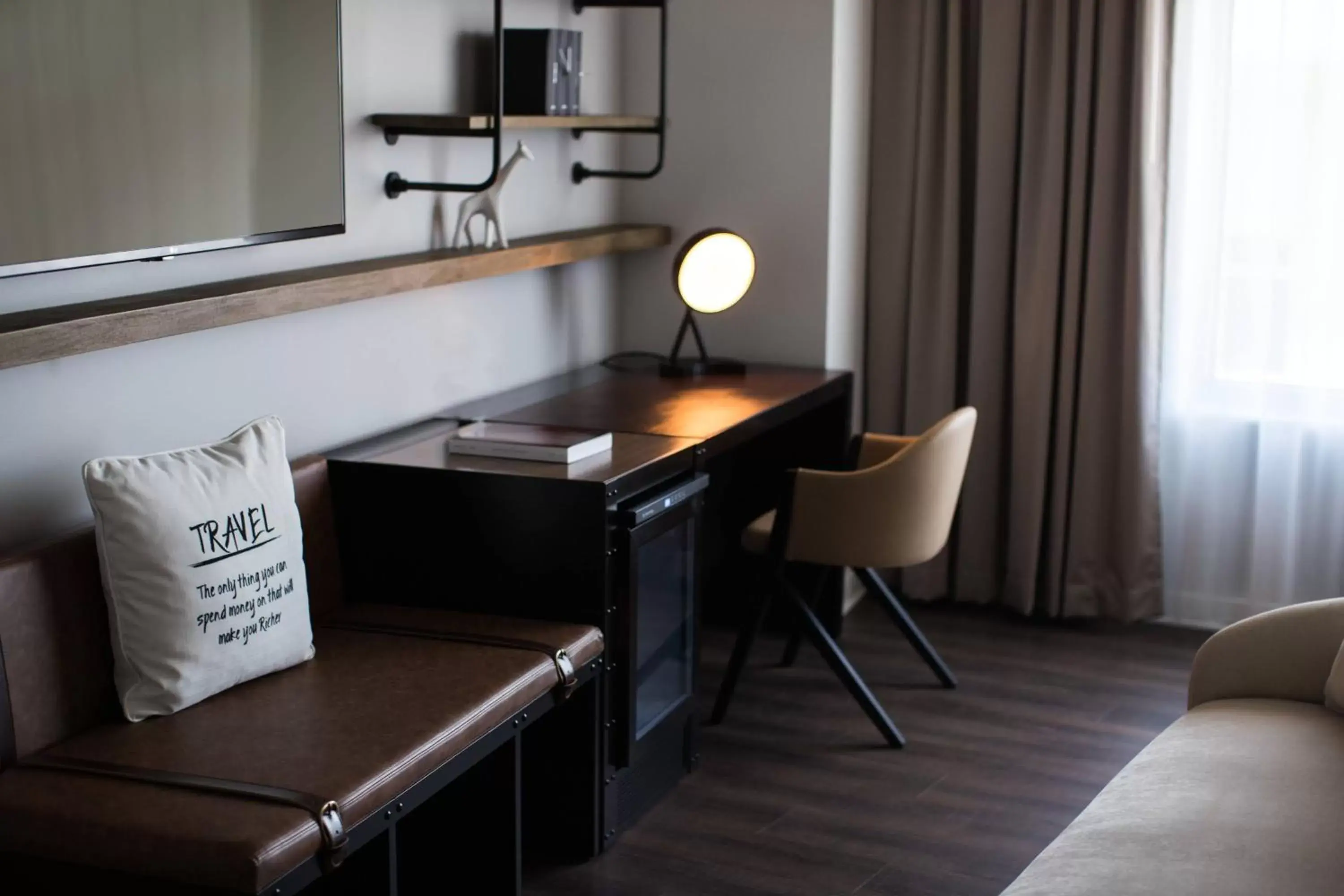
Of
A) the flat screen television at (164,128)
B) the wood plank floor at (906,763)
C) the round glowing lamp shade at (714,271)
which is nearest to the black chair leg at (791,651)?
the wood plank floor at (906,763)

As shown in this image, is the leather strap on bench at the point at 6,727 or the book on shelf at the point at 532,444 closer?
the leather strap on bench at the point at 6,727

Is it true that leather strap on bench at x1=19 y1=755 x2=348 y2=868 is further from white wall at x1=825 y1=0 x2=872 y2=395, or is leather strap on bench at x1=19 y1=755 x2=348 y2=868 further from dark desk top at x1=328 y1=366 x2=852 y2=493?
white wall at x1=825 y1=0 x2=872 y2=395

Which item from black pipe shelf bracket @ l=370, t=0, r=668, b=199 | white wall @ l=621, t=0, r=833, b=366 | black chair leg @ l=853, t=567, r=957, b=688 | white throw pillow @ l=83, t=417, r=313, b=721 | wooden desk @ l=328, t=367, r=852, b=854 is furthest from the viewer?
white wall @ l=621, t=0, r=833, b=366

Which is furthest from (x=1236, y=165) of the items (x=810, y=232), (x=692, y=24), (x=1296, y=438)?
(x=692, y=24)

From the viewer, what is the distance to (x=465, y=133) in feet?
10.6

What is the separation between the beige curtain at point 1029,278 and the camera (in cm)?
419

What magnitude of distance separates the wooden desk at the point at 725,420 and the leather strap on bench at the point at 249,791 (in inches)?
52.7

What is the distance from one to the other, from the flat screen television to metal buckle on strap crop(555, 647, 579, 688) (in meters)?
0.90

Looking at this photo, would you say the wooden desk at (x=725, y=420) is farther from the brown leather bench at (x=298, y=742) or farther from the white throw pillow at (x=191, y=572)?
the white throw pillow at (x=191, y=572)

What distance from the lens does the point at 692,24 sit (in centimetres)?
424

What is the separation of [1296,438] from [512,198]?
2.15 m

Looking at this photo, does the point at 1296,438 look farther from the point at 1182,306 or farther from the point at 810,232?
the point at 810,232

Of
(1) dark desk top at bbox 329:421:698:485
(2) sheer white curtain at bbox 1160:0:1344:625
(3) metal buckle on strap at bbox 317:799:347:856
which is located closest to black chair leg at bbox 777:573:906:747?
(1) dark desk top at bbox 329:421:698:485

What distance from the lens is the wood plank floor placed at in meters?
2.92
